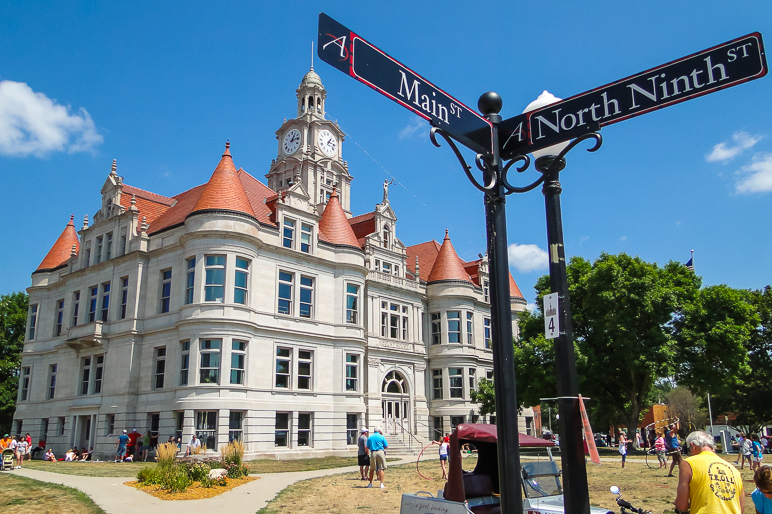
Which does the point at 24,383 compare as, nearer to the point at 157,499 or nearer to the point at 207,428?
the point at 207,428

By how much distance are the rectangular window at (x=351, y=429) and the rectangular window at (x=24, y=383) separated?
2357 cm

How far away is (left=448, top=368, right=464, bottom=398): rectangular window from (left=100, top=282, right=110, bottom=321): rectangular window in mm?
24679

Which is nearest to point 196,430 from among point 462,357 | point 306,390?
point 306,390

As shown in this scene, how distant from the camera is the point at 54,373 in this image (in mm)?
40344

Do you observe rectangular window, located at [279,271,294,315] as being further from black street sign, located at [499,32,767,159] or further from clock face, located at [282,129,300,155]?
black street sign, located at [499,32,767,159]

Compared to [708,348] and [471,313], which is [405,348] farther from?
[708,348]

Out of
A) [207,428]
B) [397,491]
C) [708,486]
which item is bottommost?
[397,491]

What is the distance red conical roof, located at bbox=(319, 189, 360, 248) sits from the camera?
130ft

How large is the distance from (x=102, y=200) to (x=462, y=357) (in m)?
28.3

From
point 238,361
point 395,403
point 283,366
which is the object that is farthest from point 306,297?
point 395,403

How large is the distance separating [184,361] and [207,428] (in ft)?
13.0

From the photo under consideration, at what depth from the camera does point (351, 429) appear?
3744 cm

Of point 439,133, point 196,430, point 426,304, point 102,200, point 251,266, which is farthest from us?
point 426,304

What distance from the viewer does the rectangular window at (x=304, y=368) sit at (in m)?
35.8
